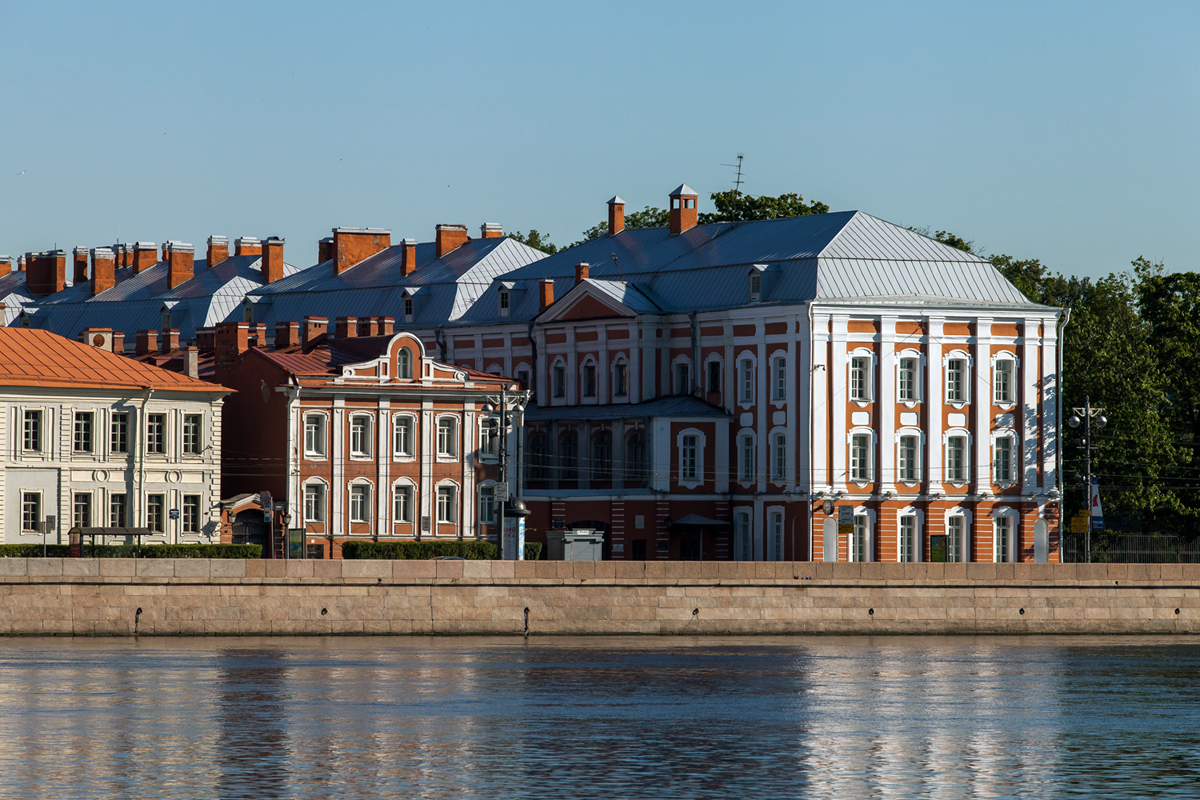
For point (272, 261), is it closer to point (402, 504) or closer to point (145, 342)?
point (145, 342)

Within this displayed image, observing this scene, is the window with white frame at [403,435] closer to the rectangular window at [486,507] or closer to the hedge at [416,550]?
the rectangular window at [486,507]

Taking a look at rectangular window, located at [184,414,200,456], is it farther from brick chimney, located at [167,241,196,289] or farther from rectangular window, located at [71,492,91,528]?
brick chimney, located at [167,241,196,289]

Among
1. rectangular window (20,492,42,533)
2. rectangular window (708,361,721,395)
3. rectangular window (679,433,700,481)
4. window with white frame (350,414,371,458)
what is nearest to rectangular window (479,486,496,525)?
window with white frame (350,414,371,458)

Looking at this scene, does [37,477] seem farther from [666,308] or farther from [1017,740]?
[1017,740]

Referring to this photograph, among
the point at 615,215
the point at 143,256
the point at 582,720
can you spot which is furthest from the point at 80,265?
the point at 582,720

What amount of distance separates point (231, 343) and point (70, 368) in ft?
28.5

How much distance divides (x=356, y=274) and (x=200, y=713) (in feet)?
213

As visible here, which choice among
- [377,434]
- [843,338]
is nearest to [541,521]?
[377,434]

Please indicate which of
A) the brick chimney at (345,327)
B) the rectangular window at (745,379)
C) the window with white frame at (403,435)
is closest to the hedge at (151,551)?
the window with white frame at (403,435)

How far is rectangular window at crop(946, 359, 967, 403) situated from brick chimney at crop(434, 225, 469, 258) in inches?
1152

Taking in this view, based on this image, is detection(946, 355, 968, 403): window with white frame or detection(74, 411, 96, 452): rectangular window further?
detection(946, 355, 968, 403): window with white frame

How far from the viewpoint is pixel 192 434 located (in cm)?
7706

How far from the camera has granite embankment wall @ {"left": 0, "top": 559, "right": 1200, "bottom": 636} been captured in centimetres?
6112

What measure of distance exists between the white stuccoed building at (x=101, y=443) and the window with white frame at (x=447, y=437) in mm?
8419
